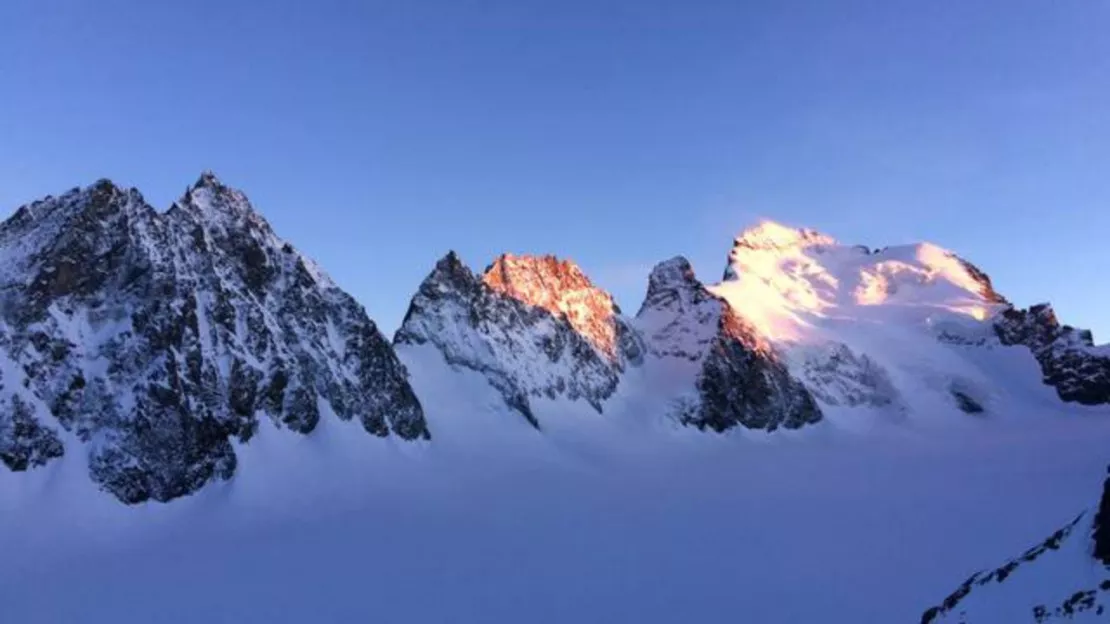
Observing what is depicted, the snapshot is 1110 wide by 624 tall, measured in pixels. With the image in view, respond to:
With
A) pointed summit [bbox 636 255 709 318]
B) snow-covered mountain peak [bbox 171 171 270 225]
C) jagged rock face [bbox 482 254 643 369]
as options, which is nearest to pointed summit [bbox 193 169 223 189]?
snow-covered mountain peak [bbox 171 171 270 225]

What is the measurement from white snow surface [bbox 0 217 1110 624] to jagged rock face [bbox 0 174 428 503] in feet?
12.8

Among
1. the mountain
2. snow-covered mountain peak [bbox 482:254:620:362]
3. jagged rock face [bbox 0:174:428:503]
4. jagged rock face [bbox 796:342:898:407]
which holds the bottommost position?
the mountain

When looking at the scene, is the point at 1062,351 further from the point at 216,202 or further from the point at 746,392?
the point at 216,202

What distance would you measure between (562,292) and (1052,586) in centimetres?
13110

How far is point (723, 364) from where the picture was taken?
507 ft

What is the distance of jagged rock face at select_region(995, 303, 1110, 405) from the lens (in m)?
170

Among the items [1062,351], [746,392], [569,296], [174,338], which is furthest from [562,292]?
[1062,351]

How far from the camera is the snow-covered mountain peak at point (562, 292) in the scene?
15662 cm

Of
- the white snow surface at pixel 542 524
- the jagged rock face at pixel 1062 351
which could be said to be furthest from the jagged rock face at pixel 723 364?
the jagged rock face at pixel 1062 351

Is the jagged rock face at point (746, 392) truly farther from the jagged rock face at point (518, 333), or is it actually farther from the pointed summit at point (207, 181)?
the pointed summit at point (207, 181)

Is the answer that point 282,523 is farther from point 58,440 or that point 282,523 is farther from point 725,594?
point 725,594

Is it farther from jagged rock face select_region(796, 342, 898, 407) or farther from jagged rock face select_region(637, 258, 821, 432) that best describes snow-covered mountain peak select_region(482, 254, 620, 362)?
jagged rock face select_region(796, 342, 898, 407)

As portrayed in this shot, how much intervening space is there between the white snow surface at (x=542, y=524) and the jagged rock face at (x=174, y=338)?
3.89 metres

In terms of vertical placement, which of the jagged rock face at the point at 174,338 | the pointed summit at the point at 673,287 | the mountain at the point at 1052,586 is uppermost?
the pointed summit at the point at 673,287
